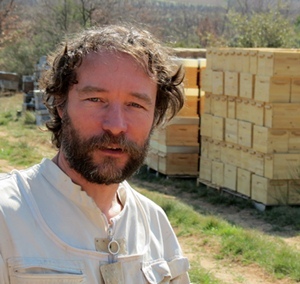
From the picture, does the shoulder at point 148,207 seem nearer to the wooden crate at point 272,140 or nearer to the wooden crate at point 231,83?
the wooden crate at point 272,140

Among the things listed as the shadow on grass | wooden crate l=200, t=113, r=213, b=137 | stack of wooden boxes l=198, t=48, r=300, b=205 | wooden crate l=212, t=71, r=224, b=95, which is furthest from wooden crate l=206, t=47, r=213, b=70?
the shadow on grass

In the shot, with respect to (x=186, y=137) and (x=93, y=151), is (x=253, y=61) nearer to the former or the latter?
(x=186, y=137)

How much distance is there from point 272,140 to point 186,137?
2552 millimetres

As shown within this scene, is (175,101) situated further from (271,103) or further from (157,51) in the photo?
(271,103)

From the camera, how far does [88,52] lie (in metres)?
2.24

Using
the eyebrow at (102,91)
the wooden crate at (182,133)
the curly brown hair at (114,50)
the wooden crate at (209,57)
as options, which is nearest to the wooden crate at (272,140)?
the wooden crate at (209,57)

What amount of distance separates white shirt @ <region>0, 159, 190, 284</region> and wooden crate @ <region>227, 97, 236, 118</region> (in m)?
8.21

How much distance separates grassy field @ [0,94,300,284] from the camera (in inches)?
272

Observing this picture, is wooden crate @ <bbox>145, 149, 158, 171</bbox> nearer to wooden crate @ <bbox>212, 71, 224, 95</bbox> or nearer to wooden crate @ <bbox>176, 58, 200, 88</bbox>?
wooden crate @ <bbox>176, 58, 200, 88</bbox>

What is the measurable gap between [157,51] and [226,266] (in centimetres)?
506

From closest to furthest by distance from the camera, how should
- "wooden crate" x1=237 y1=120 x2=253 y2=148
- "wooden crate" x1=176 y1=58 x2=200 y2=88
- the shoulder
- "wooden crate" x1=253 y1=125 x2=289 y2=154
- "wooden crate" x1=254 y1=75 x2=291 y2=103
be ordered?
the shoulder < "wooden crate" x1=254 y1=75 x2=291 y2=103 < "wooden crate" x1=253 y1=125 x2=289 y2=154 < "wooden crate" x1=237 y1=120 x2=253 y2=148 < "wooden crate" x1=176 y1=58 x2=200 y2=88

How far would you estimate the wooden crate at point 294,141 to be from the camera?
31.8 ft

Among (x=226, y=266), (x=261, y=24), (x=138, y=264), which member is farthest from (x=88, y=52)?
(x=261, y=24)

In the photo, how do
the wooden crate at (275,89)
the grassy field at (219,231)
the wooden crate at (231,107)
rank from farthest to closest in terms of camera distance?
the wooden crate at (231,107), the wooden crate at (275,89), the grassy field at (219,231)
